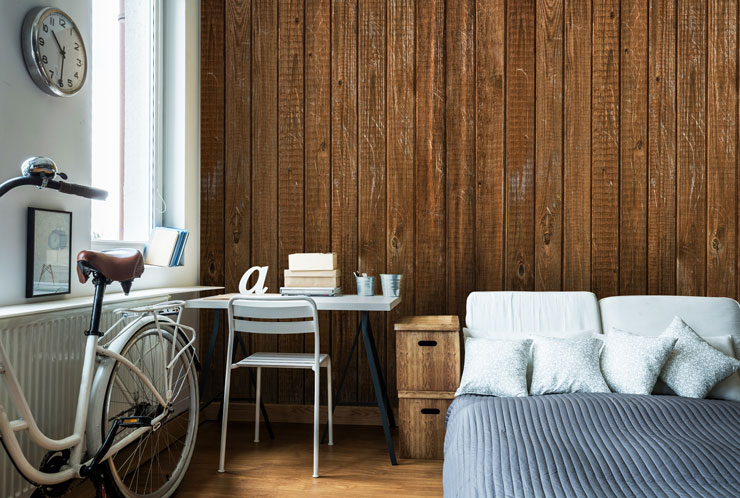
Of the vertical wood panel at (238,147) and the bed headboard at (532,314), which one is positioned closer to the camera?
the bed headboard at (532,314)

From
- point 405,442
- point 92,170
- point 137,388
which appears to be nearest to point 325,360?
point 405,442

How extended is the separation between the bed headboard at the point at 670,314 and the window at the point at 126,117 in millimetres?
2477

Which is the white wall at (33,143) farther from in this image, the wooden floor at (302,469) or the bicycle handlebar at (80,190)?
the wooden floor at (302,469)

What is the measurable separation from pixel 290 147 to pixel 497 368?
1.76m

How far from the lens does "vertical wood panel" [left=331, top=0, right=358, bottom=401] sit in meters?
3.23

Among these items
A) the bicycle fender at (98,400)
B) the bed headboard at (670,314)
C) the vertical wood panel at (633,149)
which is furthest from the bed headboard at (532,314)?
the bicycle fender at (98,400)

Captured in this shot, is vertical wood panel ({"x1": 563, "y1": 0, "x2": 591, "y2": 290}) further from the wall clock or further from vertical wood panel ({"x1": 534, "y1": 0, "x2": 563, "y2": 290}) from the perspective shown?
the wall clock

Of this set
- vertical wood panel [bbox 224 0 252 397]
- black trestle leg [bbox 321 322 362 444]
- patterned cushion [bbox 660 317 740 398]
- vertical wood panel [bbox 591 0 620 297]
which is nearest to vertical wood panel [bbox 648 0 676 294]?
vertical wood panel [bbox 591 0 620 297]

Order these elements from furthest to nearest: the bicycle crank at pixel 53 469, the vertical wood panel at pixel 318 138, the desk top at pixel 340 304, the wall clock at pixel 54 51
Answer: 1. the vertical wood panel at pixel 318 138
2. the desk top at pixel 340 304
3. the wall clock at pixel 54 51
4. the bicycle crank at pixel 53 469

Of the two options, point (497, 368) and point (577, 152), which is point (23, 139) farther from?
point (577, 152)

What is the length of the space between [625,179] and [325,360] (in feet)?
6.37

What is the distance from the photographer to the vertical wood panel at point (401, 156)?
320cm

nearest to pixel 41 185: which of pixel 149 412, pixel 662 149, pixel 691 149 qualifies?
pixel 149 412

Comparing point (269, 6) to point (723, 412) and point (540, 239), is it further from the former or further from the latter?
point (723, 412)
